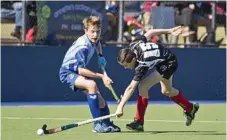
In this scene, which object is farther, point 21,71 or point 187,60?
point 187,60

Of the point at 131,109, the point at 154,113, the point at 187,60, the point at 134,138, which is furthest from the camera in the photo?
the point at 187,60

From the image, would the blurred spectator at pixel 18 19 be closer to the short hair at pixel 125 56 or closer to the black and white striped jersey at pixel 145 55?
the black and white striped jersey at pixel 145 55

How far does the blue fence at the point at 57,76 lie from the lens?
50.2 feet

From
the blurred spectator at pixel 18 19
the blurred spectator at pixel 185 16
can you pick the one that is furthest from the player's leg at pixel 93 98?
the blurred spectator at pixel 185 16

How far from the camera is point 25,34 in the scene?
15.7 meters

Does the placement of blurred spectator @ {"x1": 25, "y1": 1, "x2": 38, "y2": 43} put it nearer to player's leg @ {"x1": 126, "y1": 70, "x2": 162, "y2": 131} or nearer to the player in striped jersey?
the player in striped jersey

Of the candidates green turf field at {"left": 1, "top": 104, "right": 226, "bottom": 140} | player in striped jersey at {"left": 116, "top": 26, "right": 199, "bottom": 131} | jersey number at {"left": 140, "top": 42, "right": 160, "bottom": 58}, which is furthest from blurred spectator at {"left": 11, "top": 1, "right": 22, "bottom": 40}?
jersey number at {"left": 140, "top": 42, "right": 160, "bottom": 58}

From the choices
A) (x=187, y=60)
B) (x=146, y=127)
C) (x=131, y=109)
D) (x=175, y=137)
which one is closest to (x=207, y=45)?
(x=187, y=60)

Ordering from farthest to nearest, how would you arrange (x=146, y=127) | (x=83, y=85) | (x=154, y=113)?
(x=154, y=113), (x=146, y=127), (x=83, y=85)

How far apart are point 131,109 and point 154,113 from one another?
960mm

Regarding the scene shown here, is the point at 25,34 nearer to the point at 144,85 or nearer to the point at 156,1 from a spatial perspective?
the point at 156,1

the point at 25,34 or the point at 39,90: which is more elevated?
the point at 25,34

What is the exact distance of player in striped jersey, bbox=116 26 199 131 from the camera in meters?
9.72

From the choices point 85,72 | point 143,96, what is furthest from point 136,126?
point 85,72
